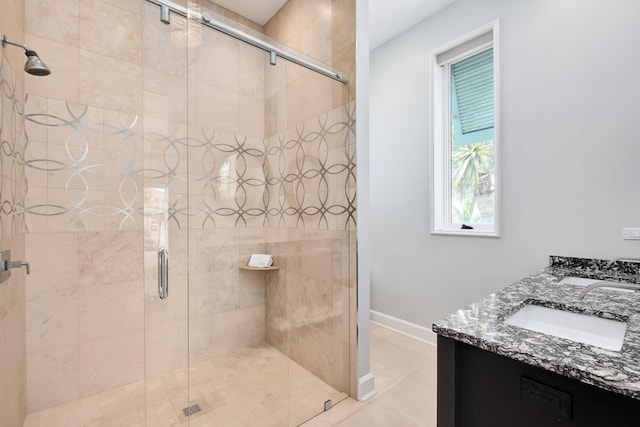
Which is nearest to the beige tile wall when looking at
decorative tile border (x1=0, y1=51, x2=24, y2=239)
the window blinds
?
decorative tile border (x1=0, y1=51, x2=24, y2=239)

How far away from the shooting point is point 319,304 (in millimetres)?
1944

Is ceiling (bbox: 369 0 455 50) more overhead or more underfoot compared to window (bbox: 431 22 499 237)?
more overhead

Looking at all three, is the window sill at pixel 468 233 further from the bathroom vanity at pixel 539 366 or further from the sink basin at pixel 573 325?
the sink basin at pixel 573 325

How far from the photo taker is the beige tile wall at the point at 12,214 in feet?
4.24

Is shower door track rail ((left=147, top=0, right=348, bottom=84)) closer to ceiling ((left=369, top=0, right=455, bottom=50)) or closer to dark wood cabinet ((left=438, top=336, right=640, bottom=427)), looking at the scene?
ceiling ((left=369, top=0, right=455, bottom=50))

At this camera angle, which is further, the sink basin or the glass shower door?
the glass shower door

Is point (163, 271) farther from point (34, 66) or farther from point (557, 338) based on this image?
point (557, 338)

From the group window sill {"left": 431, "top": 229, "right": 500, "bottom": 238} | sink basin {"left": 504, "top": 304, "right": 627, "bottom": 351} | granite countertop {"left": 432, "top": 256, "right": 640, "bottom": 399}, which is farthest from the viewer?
window sill {"left": 431, "top": 229, "right": 500, "bottom": 238}

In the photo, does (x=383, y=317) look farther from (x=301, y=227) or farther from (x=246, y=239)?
(x=246, y=239)

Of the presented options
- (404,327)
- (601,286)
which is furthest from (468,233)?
(601,286)

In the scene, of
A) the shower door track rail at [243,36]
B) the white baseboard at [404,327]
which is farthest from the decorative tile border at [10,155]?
the white baseboard at [404,327]

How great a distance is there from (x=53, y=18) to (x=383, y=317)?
341cm

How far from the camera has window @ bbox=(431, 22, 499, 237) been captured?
236 cm

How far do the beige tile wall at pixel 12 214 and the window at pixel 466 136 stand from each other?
275cm
